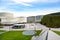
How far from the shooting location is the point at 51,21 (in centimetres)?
1064

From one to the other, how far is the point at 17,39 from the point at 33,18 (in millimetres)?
10558

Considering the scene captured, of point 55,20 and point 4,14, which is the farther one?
point 4,14

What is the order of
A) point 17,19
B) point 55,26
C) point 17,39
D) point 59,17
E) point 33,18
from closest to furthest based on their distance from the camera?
point 17,39, point 55,26, point 59,17, point 17,19, point 33,18

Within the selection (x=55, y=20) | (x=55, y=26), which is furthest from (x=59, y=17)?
(x=55, y=26)

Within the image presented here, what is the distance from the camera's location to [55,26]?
31.8 feet

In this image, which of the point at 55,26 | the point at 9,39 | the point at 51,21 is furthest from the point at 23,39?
the point at 51,21

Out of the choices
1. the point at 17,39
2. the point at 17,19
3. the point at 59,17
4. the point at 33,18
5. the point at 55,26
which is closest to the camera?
the point at 17,39

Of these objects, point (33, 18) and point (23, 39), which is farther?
point (33, 18)

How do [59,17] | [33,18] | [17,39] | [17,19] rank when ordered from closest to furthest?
[17,39], [59,17], [17,19], [33,18]

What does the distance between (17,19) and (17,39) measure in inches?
377

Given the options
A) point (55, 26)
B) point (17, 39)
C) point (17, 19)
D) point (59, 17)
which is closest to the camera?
point (17, 39)

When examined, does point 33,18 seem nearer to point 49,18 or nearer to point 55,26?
point 49,18

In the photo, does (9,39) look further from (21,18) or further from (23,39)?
(21,18)

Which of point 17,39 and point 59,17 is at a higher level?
point 59,17
